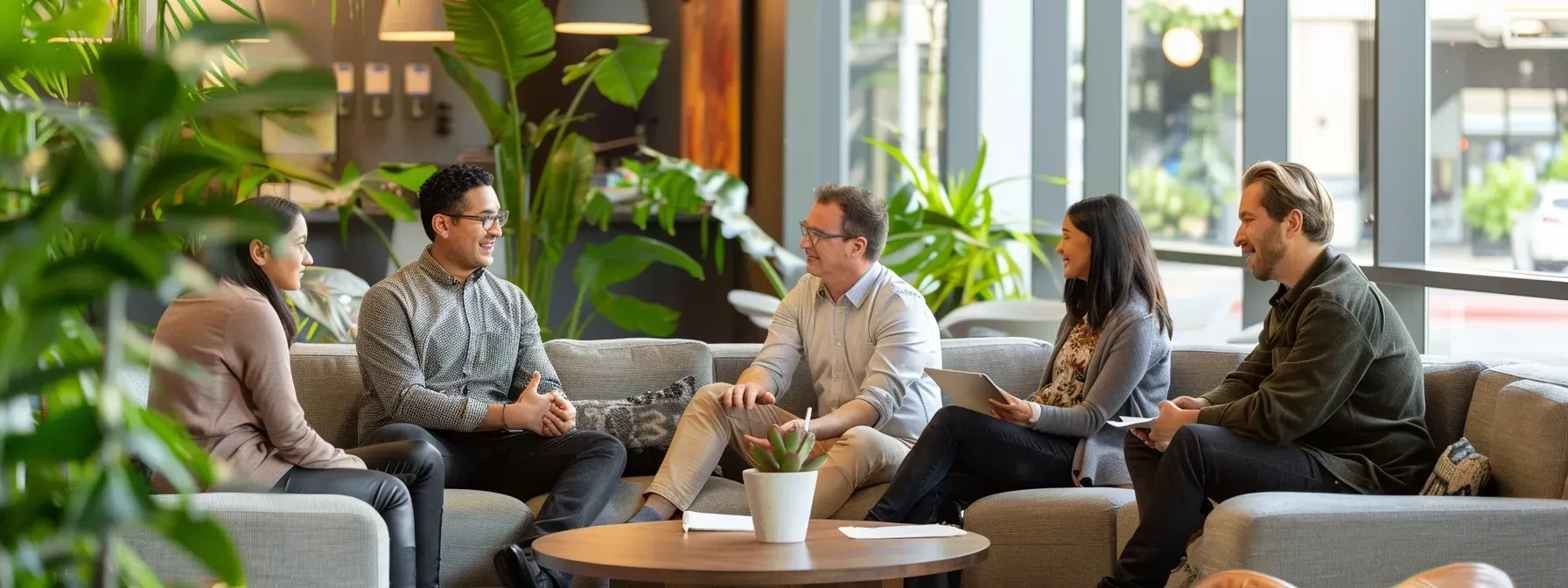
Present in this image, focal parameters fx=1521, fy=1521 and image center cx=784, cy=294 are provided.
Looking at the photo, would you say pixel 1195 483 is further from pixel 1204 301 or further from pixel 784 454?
pixel 1204 301

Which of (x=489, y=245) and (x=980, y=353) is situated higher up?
(x=489, y=245)

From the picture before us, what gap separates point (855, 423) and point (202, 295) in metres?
Result: 1.48

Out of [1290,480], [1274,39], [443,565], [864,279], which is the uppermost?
[1274,39]

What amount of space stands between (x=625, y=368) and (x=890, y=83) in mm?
3936

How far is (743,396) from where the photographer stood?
358 centimetres

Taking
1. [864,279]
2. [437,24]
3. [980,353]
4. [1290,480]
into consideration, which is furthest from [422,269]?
[437,24]

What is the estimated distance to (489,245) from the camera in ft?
12.1

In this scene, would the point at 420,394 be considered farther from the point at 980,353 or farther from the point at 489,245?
the point at 980,353

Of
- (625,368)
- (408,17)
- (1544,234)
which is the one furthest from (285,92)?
(408,17)

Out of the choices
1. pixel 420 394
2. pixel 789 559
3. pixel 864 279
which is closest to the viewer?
pixel 789 559

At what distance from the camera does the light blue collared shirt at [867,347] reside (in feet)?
12.0

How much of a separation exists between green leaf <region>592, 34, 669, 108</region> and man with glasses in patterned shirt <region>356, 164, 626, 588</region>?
1.75 m

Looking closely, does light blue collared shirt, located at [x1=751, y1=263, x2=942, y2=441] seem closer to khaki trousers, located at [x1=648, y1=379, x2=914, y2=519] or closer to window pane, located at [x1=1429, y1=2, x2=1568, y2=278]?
khaki trousers, located at [x1=648, y1=379, x2=914, y2=519]

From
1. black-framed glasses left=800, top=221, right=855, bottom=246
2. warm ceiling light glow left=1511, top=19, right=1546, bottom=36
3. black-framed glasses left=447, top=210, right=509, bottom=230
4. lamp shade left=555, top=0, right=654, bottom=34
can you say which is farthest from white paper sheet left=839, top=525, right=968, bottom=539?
lamp shade left=555, top=0, right=654, bottom=34
